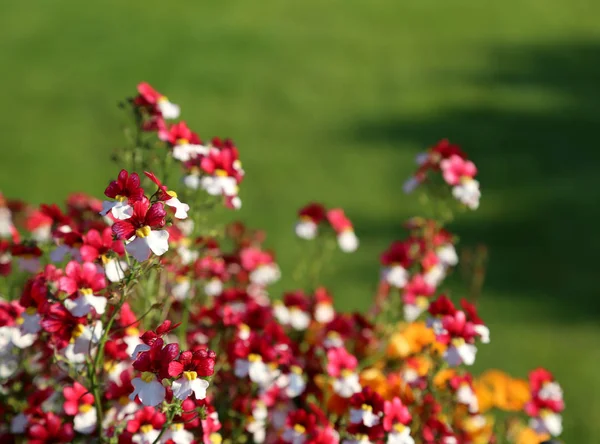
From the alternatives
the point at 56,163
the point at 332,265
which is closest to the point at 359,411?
the point at 332,265

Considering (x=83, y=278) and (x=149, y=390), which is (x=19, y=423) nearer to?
(x=83, y=278)

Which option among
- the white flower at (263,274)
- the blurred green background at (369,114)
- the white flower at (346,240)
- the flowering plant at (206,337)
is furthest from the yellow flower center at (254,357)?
the blurred green background at (369,114)

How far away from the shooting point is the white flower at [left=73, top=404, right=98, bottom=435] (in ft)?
5.16

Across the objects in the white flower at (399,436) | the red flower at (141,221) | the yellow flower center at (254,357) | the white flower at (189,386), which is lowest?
the yellow flower center at (254,357)

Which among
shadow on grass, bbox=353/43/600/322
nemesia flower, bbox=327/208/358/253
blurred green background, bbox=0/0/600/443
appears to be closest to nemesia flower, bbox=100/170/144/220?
nemesia flower, bbox=327/208/358/253

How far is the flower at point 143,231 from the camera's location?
4.20 feet

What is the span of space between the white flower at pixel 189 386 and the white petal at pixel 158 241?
19 cm

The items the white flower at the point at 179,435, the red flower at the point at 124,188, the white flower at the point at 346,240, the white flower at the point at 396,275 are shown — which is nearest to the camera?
the red flower at the point at 124,188

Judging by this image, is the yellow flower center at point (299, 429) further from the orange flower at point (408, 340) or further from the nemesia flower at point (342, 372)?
the orange flower at point (408, 340)

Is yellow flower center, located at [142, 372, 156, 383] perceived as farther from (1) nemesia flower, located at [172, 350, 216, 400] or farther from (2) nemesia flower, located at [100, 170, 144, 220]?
(2) nemesia flower, located at [100, 170, 144, 220]

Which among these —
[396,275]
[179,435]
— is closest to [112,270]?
[179,435]

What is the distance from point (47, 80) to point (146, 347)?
5.39 meters

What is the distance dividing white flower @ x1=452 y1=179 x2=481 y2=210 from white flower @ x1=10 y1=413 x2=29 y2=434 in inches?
41.9

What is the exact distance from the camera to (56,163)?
5137 mm
